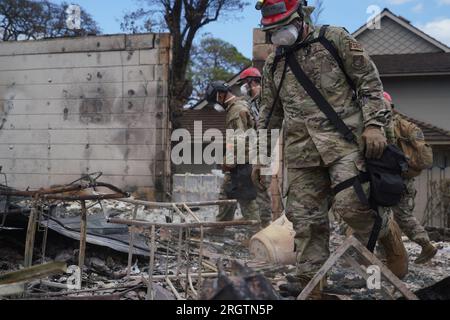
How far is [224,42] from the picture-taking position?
124 feet

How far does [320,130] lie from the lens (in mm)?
3012

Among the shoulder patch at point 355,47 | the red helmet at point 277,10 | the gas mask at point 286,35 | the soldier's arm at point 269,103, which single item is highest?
the red helmet at point 277,10

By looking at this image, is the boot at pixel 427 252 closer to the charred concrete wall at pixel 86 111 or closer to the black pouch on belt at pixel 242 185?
the black pouch on belt at pixel 242 185

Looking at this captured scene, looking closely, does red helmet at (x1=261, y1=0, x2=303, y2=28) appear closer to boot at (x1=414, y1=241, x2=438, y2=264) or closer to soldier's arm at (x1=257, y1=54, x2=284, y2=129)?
soldier's arm at (x1=257, y1=54, x2=284, y2=129)

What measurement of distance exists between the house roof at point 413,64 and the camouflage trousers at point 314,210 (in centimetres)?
980

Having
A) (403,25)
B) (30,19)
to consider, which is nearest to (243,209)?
(403,25)

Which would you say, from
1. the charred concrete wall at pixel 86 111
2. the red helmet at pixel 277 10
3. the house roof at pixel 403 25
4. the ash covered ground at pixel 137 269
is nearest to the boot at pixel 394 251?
the ash covered ground at pixel 137 269

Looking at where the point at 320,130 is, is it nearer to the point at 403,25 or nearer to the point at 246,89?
the point at 246,89

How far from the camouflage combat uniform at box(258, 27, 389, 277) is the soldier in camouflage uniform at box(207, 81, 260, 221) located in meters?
2.50

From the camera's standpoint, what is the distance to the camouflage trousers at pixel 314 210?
9.49ft

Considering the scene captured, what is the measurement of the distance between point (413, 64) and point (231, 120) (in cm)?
836

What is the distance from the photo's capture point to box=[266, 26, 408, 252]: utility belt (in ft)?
8.95
